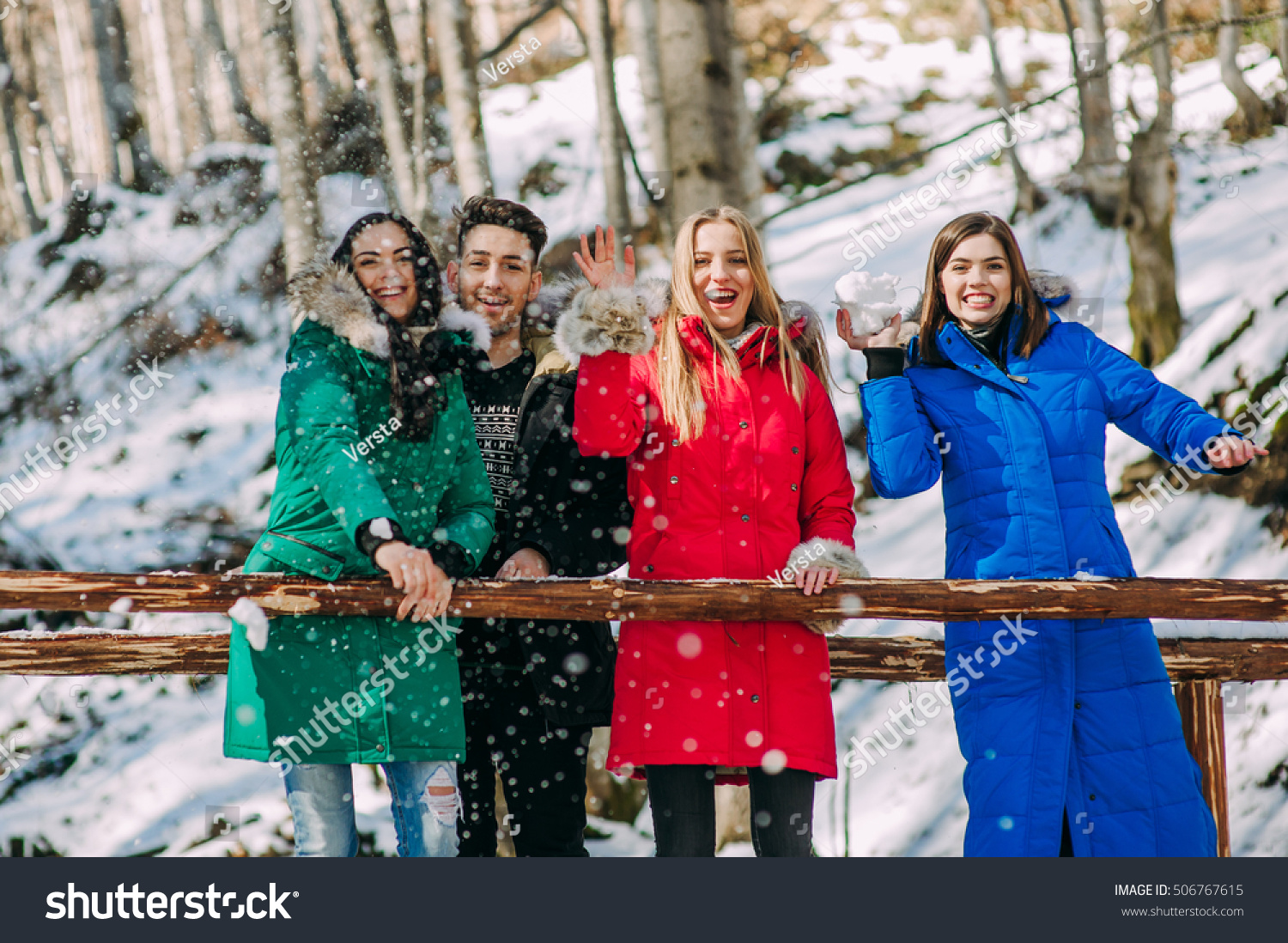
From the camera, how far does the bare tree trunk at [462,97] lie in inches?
272

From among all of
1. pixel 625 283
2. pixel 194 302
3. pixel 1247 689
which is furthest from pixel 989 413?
pixel 194 302

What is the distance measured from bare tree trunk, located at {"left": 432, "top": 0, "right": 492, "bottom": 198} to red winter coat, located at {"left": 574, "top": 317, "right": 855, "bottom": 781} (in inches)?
164

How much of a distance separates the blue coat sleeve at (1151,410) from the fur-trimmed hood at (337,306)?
222 cm

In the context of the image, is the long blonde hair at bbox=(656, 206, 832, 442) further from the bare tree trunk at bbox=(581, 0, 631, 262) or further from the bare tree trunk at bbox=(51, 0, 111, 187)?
the bare tree trunk at bbox=(51, 0, 111, 187)

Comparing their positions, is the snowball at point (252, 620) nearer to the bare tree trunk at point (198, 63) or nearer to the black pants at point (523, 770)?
the black pants at point (523, 770)

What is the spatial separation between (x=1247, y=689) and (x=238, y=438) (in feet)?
30.8

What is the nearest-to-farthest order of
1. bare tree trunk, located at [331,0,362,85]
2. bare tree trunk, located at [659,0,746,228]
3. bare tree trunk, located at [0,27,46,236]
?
bare tree trunk, located at [659,0,746,228]
bare tree trunk, located at [331,0,362,85]
bare tree trunk, located at [0,27,46,236]

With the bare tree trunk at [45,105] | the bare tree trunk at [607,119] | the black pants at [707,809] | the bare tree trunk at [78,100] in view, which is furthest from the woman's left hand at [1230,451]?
the bare tree trunk at [45,105]

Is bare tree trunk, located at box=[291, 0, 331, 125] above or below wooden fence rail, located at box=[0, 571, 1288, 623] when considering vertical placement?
above

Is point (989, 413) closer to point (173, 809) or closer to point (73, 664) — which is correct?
point (73, 664)

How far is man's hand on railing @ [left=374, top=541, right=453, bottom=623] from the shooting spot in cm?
275

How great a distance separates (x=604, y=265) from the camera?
318cm

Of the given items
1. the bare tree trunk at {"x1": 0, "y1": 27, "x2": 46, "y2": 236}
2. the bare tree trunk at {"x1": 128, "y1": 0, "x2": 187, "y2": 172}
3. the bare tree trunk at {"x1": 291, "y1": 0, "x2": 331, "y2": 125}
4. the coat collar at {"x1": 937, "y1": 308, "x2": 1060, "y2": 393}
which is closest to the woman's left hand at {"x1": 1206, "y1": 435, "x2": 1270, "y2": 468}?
the coat collar at {"x1": 937, "y1": 308, "x2": 1060, "y2": 393}

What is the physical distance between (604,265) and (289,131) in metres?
5.57
